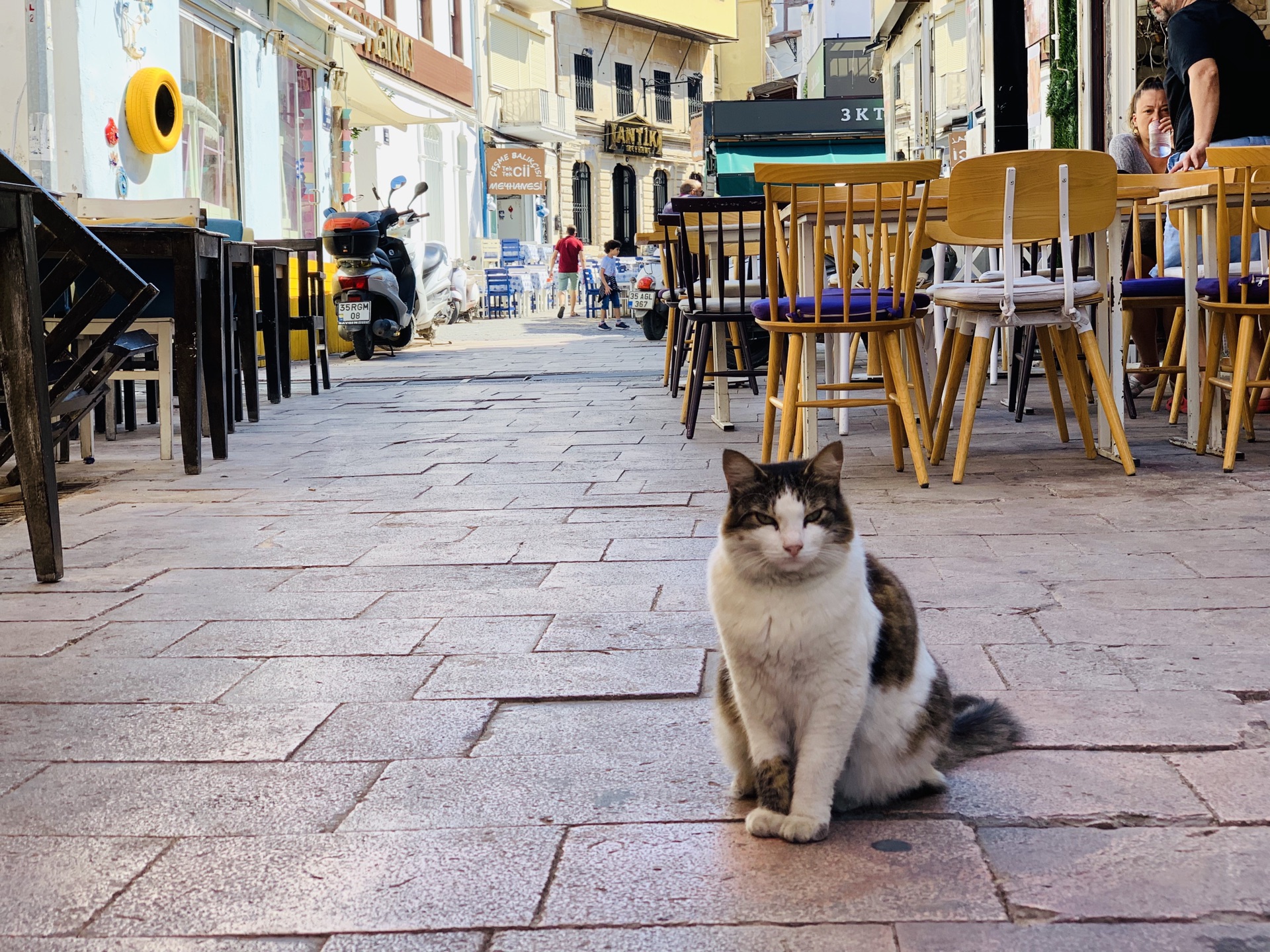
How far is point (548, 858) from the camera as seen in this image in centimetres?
195

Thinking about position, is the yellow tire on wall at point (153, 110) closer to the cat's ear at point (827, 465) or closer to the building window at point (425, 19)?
the cat's ear at point (827, 465)

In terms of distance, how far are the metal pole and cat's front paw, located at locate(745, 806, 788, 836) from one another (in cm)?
882

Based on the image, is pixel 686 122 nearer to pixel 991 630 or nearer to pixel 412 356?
pixel 412 356

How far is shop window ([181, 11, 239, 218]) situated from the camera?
12.5m

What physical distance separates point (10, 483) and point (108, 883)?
3802 millimetres

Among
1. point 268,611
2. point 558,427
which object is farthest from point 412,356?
point 268,611

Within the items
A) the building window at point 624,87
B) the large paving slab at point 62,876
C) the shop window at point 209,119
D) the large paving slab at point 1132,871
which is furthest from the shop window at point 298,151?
the building window at point 624,87

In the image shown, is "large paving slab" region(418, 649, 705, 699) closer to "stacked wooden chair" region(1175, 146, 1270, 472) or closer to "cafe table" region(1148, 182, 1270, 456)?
"stacked wooden chair" region(1175, 146, 1270, 472)

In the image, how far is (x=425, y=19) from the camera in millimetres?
22844

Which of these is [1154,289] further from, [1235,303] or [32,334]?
[32,334]

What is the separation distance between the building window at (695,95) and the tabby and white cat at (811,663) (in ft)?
136

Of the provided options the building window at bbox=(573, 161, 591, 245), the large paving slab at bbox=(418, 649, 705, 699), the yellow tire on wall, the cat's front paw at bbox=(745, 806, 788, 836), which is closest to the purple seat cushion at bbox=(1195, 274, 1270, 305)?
the large paving slab at bbox=(418, 649, 705, 699)

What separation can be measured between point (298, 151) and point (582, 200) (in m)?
22.7

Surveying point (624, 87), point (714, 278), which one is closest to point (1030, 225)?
point (714, 278)
